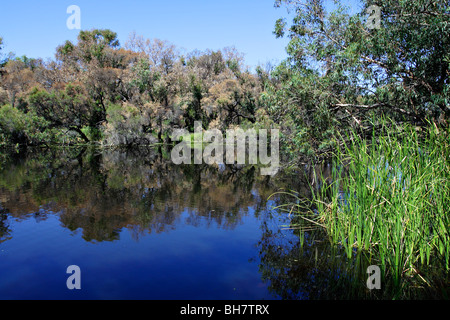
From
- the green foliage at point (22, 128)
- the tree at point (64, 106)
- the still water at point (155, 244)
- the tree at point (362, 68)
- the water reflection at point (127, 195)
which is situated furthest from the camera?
the tree at point (64, 106)

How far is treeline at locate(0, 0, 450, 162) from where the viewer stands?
1002cm

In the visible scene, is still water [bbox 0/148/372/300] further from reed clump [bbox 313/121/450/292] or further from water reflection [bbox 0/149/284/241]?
reed clump [bbox 313/121/450/292]

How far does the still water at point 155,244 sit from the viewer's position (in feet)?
21.0

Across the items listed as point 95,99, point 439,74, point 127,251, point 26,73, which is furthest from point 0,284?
point 26,73

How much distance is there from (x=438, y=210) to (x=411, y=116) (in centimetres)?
649

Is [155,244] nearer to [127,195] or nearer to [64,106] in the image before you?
[127,195]

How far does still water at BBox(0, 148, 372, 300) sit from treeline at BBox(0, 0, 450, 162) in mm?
3209

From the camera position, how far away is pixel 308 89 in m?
11.6

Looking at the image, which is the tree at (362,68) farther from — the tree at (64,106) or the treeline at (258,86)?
the tree at (64,106)

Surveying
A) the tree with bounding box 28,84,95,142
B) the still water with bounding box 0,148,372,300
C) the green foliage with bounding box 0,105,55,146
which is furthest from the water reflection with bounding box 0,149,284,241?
the tree with bounding box 28,84,95,142

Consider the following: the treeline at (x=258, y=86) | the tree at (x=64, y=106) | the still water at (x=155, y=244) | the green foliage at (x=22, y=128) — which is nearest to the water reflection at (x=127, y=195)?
the still water at (x=155, y=244)

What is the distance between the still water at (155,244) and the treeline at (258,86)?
3209 millimetres

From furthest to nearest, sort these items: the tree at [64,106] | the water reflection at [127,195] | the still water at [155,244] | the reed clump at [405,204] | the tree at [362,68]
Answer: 1. the tree at [64,106]
2. the water reflection at [127,195]
3. the tree at [362,68]
4. the still water at [155,244]
5. the reed clump at [405,204]

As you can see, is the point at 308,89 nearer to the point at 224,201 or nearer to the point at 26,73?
the point at 224,201
